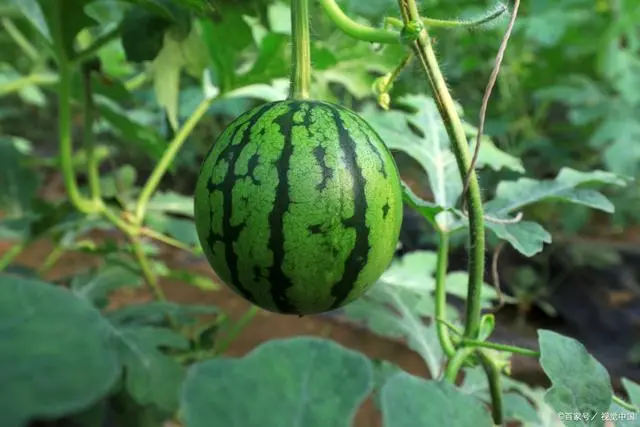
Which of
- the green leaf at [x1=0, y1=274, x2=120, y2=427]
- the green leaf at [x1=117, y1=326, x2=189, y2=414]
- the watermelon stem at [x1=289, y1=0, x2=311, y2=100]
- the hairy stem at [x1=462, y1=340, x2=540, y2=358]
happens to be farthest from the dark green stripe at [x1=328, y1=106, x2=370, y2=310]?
the green leaf at [x1=117, y1=326, x2=189, y2=414]

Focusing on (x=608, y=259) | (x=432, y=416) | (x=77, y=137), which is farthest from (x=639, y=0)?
(x=77, y=137)

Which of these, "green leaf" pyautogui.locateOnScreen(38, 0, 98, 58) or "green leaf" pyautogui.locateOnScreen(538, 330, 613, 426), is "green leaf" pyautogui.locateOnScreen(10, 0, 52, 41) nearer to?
"green leaf" pyautogui.locateOnScreen(38, 0, 98, 58)

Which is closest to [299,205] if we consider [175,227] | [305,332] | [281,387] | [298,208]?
[298,208]

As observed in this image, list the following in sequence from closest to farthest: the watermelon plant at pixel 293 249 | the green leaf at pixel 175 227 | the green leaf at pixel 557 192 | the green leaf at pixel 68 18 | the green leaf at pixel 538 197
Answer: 1. the watermelon plant at pixel 293 249
2. the green leaf at pixel 538 197
3. the green leaf at pixel 557 192
4. the green leaf at pixel 68 18
5. the green leaf at pixel 175 227

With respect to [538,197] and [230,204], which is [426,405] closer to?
[230,204]

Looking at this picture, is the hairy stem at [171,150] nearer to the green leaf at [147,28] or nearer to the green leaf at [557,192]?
the green leaf at [147,28]

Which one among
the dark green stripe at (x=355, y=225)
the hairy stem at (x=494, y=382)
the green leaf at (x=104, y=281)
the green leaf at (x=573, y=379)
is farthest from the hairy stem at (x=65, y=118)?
the green leaf at (x=573, y=379)
